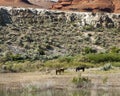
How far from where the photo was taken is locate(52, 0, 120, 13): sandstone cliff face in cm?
10912

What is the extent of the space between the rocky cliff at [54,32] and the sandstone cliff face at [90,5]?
604 inches

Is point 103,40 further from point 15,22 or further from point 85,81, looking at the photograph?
point 85,81

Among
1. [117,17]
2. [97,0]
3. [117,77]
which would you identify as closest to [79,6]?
[97,0]

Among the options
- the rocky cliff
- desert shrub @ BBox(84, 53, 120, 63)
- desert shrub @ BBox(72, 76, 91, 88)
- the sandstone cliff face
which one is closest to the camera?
desert shrub @ BBox(72, 76, 91, 88)

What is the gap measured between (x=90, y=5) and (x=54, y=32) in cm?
3124

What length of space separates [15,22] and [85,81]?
5792 cm

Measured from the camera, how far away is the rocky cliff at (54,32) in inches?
2692

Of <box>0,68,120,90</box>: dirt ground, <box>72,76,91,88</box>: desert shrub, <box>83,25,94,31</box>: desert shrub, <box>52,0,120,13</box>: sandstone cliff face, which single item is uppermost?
<box>72,76,91,88</box>: desert shrub

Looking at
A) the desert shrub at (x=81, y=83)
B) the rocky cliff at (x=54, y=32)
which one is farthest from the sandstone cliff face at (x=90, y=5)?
the desert shrub at (x=81, y=83)

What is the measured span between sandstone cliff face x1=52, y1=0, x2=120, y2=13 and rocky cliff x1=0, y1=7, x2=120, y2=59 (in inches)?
604

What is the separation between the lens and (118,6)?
366 ft

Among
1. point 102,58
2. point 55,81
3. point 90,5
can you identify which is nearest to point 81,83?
point 55,81

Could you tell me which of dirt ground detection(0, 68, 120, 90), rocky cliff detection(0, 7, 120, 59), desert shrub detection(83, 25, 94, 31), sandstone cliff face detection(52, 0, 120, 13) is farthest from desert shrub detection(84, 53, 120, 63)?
sandstone cliff face detection(52, 0, 120, 13)

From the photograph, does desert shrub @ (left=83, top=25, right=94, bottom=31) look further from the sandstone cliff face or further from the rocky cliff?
the sandstone cliff face
